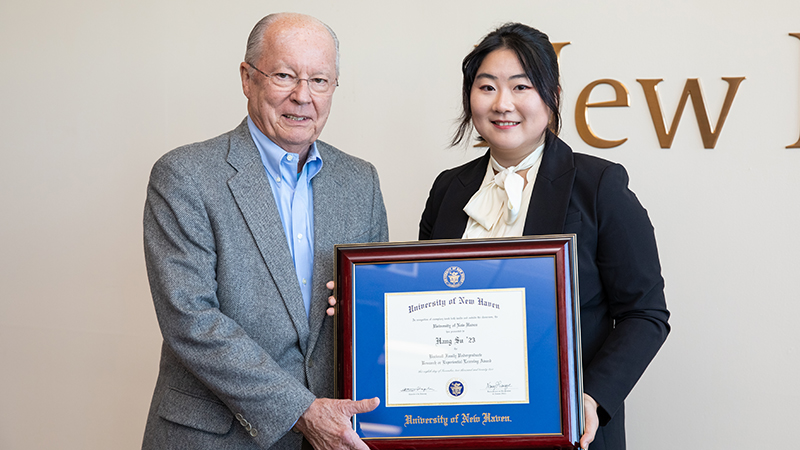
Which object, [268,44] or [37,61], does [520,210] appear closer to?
[268,44]

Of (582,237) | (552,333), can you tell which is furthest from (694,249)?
(552,333)

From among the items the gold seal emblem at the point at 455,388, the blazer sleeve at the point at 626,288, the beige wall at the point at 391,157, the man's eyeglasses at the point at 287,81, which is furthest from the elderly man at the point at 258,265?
the beige wall at the point at 391,157

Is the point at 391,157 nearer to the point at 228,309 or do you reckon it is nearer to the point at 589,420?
the point at 228,309

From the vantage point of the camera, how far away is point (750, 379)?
7.80ft

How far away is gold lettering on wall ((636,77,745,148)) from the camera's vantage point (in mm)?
2340

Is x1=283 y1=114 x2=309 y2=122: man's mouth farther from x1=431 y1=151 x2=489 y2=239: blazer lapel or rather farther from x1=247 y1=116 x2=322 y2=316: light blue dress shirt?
x1=431 y1=151 x2=489 y2=239: blazer lapel

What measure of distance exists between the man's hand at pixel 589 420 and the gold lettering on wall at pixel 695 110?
1223mm

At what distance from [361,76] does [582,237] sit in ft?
4.60

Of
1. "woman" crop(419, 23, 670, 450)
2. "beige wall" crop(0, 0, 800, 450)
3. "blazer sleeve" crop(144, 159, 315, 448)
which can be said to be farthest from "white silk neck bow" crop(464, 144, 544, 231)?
"beige wall" crop(0, 0, 800, 450)

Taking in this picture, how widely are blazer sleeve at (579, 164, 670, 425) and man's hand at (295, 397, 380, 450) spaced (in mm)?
531

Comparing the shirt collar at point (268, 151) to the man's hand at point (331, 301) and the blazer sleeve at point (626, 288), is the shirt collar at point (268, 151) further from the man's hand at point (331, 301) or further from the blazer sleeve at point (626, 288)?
the blazer sleeve at point (626, 288)

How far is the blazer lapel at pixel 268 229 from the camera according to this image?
1604 millimetres
